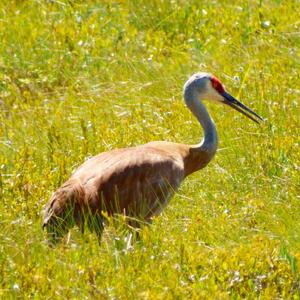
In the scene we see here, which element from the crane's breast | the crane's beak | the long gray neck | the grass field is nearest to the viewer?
the grass field

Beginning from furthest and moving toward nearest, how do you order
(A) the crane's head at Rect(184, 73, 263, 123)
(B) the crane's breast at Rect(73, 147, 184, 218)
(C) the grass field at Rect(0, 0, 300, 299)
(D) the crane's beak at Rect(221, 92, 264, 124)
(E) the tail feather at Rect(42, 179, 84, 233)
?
1. (D) the crane's beak at Rect(221, 92, 264, 124)
2. (A) the crane's head at Rect(184, 73, 263, 123)
3. (B) the crane's breast at Rect(73, 147, 184, 218)
4. (E) the tail feather at Rect(42, 179, 84, 233)
5. (C) the grass field at Rect(0, 0, 300, 299)

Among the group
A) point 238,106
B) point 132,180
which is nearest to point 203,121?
point 238,106

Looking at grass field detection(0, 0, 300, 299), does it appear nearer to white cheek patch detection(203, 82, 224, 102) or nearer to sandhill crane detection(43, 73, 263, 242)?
sandhill crane detection(43, 73, 263, 242)

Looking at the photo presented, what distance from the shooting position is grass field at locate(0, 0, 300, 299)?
6844mm

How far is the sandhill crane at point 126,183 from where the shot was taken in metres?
7.44

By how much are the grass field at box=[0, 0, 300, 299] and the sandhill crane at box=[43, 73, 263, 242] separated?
14 cm

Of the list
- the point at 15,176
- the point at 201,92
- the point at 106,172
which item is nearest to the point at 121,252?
the point at 106,172

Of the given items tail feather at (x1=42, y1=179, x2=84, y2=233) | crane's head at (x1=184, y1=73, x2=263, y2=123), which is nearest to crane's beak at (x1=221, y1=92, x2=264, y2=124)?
crane's head at (x1=184, y1=73, x2=263, y2=123)

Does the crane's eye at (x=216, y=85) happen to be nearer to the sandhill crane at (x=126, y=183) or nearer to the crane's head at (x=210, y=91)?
the crane's head at (x=210, y=91)

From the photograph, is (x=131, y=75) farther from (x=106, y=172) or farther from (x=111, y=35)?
(x=106, y=172)

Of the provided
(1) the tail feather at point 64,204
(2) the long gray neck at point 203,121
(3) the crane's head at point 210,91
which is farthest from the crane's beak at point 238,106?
(1) the tail feather at point 64,204

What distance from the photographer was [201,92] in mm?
8742

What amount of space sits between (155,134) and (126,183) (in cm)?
137

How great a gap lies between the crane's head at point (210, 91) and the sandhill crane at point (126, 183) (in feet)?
0.56
